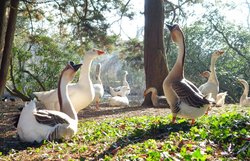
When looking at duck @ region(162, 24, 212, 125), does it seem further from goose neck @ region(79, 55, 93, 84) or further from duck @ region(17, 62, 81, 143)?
goose neck @ region(79, 55, 93, 84)

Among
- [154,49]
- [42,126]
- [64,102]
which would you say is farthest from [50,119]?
[154,49]

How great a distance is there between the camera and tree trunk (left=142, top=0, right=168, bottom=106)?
1127cm

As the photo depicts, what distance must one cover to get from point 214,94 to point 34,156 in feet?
23.8

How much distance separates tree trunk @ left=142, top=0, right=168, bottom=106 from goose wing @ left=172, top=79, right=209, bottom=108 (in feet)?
17.4

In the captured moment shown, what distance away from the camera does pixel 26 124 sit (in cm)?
550

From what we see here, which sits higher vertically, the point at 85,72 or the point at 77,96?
the point at 85,72

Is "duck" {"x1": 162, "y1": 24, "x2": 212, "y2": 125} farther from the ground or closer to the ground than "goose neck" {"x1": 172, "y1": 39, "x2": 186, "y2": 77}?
closer to the ground

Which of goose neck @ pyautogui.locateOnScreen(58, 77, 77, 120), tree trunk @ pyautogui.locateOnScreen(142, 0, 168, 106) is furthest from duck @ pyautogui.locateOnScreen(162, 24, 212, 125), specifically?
tree trunk @ pyautogui.locateOnScreen(142, 0, 168, 106)

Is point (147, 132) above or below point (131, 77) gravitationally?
below

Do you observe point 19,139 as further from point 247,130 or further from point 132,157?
point 247,130

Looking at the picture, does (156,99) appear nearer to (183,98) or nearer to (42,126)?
(183,98)

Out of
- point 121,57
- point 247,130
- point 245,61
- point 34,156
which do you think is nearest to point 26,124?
point 34,156

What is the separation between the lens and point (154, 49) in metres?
11.3

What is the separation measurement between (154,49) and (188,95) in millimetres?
5695
